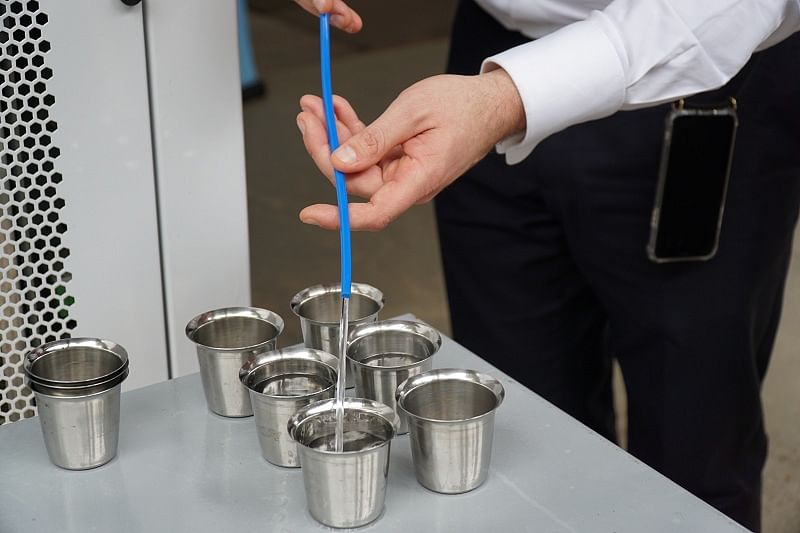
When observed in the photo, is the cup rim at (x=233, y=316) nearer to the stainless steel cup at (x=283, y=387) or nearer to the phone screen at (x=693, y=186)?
the stainless steel cup at (x=283, y=387)

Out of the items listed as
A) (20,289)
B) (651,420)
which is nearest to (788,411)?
(651,420)

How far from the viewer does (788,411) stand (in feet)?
7.54

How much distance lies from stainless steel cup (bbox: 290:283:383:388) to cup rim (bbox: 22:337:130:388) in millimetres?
168

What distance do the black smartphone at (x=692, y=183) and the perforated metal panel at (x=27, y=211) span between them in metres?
0.69

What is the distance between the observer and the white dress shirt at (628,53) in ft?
3.15

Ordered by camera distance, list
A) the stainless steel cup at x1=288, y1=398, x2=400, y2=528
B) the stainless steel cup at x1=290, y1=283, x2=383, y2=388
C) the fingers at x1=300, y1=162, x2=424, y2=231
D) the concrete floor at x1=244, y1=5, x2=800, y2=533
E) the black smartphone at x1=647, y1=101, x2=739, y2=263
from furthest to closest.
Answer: the concrete floor at x1=244, y1=5, x2=800, y2=533, the black smartphone at x1=647, y1=101, x2=739, y2=263, the stainless steel cup at x1=290, y1=283, x2=383, y2=388, the fingers at x1=300, y1=162, x2=424, y2=231, the stainless steel cup at x1=288, y1=398, x2=400, y2=528

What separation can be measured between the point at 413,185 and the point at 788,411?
1.71 meters

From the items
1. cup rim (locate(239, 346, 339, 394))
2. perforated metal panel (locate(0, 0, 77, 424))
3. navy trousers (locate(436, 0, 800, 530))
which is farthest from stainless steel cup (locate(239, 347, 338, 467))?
navy trousers (locate(436, 0, 800, 530))

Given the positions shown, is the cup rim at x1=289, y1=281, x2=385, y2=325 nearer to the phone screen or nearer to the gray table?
the gray table

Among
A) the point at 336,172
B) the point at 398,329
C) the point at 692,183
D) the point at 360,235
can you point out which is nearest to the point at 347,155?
the point at 336,172

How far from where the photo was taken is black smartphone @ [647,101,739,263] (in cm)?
120

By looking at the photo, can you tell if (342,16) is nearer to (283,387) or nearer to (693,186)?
(283,387)

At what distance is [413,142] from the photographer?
0.89 meters

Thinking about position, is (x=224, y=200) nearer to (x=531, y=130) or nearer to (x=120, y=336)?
(x=120, y=336)
